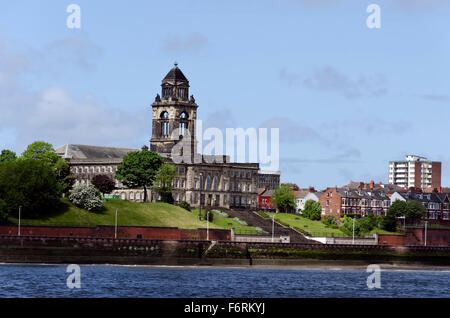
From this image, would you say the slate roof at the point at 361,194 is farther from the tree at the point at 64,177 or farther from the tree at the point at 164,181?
the tree at the point at 64,177

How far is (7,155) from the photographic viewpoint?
492ft

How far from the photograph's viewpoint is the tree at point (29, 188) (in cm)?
11419

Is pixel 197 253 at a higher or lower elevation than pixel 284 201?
lower

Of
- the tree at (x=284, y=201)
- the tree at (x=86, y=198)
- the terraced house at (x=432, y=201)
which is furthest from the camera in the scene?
the terraced house at (x=432, y=201)

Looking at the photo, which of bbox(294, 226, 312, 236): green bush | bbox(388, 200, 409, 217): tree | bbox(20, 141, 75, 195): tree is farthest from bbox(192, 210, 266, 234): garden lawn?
bbox(388, 200, 409, 217): tree

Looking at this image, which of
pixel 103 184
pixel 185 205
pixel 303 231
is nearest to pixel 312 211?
pixel 303 231

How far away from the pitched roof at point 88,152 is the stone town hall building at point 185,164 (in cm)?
471

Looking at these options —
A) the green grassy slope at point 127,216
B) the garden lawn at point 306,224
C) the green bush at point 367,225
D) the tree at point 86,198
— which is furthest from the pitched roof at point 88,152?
the green bush at point 367,225

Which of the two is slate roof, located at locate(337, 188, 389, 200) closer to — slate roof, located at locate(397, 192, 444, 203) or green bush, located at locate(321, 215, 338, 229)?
slate roof, located at locate(397, 192, 444, 203)

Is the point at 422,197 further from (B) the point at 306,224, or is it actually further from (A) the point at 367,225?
(B) the point at 306,224

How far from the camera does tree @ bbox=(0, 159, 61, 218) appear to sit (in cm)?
11419

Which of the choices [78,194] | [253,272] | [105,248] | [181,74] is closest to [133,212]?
[78,194]

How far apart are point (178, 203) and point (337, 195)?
121 feet

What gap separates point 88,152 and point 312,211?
48.2m
